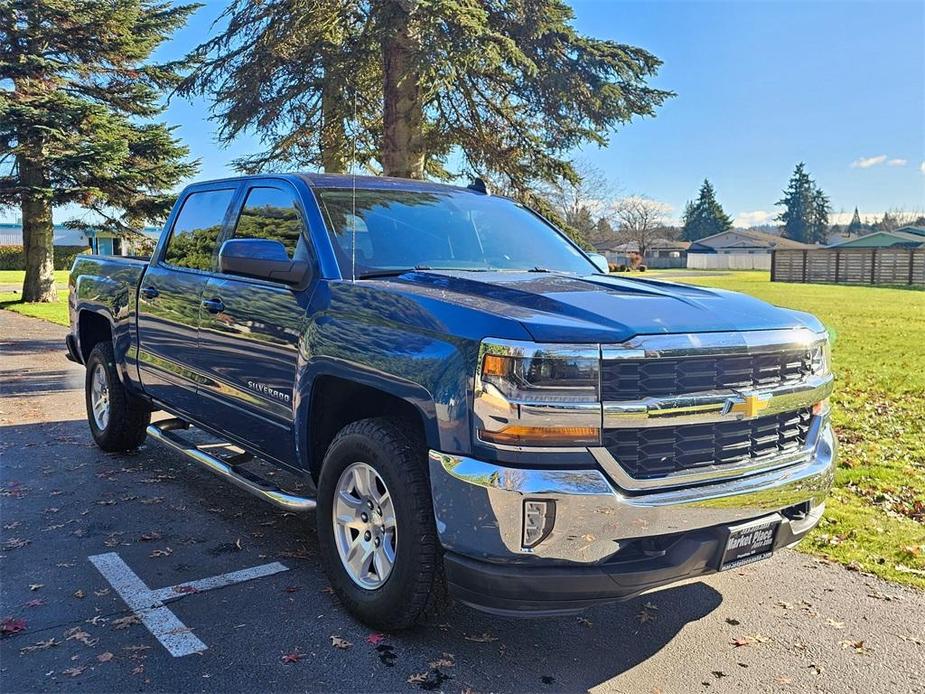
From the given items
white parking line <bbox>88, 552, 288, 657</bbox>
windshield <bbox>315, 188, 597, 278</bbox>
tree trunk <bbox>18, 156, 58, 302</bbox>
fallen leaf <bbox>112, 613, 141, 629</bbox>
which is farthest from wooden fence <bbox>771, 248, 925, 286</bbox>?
fallen leaf <bbox>112, 613, 141, 629</bbox>

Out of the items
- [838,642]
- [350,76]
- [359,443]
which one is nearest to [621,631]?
[838,642]

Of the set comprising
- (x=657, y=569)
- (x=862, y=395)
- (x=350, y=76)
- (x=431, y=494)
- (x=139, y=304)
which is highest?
(x=350, y=76)

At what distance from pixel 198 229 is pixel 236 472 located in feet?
6.09

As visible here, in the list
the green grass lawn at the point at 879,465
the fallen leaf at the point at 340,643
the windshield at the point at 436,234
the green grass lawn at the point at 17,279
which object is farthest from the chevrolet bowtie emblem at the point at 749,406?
the green grass lawn at the point at 17,279

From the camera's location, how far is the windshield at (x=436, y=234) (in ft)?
13.6

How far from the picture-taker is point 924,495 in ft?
18.6

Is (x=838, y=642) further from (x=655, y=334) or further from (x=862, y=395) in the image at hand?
(x=862, y=395)

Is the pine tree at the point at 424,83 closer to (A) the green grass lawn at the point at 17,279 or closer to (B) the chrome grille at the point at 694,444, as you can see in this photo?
(B) the chrome grille at the point at 694,444

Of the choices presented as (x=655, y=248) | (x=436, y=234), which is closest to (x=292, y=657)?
(x=436, y=234)

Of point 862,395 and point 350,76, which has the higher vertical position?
point 350,76

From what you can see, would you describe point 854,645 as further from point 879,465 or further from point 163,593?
point 879,465

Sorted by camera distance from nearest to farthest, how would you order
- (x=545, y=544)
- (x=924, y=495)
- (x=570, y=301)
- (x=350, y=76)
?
(x=545, y=544), (x=570, y=301), (x=924, y=495), (x=350, y=76)

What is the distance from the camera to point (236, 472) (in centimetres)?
446

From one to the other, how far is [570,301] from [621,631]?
1.57 meters
